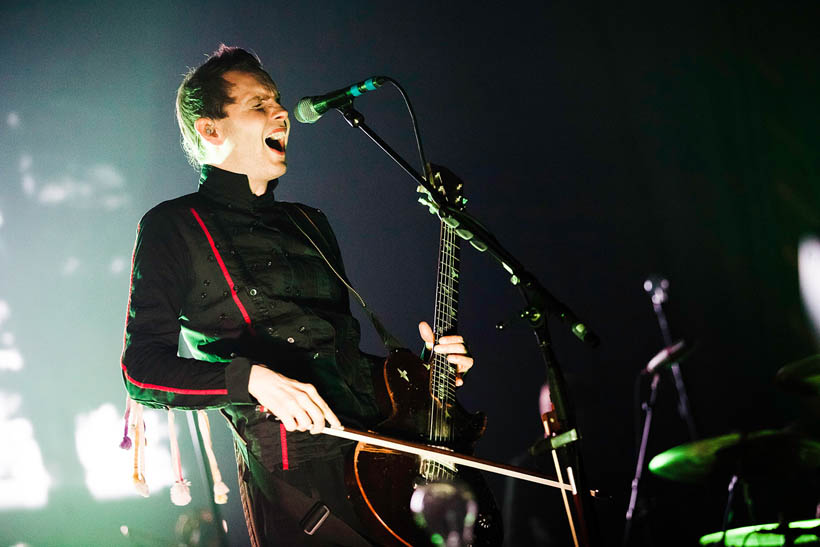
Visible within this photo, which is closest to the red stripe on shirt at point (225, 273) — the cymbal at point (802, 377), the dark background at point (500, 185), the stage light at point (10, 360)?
the dark background at point (500, 185)

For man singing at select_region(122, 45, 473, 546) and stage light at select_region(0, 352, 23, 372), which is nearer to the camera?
man singing at select_region(122, 45, 473, 546)

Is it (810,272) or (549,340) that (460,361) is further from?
(810,272)

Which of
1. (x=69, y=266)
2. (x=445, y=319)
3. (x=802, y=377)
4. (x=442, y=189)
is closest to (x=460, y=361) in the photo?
(x=445, y=319)

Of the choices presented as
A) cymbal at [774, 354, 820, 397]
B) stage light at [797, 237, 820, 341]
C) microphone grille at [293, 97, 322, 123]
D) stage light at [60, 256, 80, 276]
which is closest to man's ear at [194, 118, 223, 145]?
microphone grille at [293, 97, 322, 123]

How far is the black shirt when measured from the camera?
1.67 meters

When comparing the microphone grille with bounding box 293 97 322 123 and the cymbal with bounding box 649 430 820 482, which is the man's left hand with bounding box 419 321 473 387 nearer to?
the microphone grille with bounding box 293 97 322 123

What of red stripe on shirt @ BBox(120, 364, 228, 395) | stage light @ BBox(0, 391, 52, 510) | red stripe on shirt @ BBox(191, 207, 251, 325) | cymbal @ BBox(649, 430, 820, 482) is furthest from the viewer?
stage light @ BBox(0, 391, 52, 510)

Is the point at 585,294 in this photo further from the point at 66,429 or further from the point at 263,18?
the point at 66,429

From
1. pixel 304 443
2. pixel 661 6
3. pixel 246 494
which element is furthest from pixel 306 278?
pixel 661 6

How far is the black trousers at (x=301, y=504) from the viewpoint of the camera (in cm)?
171

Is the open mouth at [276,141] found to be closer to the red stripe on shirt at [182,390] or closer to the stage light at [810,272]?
the red stripe on shirt at [182,390]

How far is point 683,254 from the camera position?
4410 mm

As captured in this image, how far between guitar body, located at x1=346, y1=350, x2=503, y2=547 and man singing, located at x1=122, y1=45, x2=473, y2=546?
3.6 inches

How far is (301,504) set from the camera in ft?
5.69
